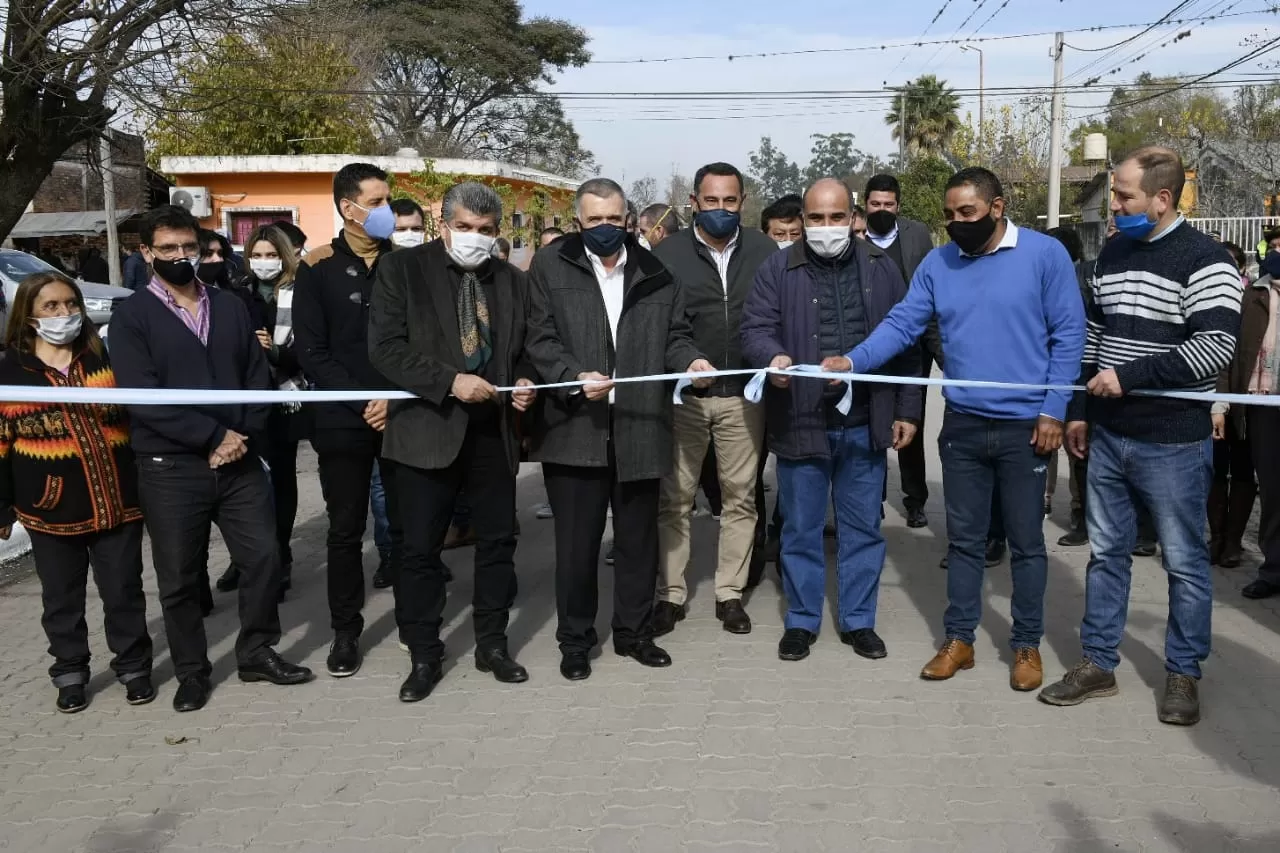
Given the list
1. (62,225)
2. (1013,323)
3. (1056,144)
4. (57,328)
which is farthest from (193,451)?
(62,225)

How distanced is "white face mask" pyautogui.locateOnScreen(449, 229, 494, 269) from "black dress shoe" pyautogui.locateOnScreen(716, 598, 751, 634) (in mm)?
2201

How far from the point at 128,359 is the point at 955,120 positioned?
5969 cm

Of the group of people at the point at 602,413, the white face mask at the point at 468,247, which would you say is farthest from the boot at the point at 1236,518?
the white face mask at the point at 468,247

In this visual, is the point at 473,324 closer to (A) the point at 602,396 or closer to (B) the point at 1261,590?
(A) the point at 602,396

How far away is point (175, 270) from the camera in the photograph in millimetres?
5098

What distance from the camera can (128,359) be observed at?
5031mm

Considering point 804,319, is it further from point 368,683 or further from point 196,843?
point 196,843

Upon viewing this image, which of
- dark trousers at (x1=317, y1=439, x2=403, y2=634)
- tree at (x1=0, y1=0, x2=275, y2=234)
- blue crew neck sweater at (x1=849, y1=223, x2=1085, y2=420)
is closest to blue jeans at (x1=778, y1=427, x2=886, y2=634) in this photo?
blue crew neck sweater at (x1=849, y1=223, x2=1085, y2=420)

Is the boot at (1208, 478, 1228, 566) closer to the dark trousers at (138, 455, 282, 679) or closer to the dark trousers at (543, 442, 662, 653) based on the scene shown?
the dark trousers at (543, 442, 662, 653)

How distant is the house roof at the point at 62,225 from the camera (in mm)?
34469

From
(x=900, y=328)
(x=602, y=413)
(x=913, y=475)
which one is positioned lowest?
(x=913, y=475)

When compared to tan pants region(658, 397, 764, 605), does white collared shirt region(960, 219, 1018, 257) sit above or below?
above

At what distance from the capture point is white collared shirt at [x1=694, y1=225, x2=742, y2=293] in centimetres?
606

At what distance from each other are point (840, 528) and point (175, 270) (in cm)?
321
